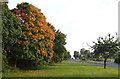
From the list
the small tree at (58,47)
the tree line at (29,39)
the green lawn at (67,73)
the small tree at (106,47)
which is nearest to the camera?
the green lawn at (67,73)

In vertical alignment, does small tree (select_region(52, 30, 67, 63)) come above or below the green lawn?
above

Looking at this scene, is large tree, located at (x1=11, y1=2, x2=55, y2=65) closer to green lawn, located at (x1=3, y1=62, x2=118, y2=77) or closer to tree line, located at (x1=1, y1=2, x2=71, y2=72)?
tree line, located at (x1=1, y1=2, x2=71, y2=72)

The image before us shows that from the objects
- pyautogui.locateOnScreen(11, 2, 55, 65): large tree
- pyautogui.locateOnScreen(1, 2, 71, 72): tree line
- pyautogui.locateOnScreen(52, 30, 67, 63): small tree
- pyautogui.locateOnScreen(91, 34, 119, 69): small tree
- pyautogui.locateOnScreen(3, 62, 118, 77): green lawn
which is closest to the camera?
pyautogui.locateOnScreen(3, 62, 118, 77): green lawn

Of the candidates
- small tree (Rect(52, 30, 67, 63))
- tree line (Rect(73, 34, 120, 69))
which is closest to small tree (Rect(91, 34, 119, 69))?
tree line (Rect(73, 34, 120, 69))

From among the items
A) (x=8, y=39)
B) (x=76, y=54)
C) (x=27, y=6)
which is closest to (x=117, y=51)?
(x=27, y=6)

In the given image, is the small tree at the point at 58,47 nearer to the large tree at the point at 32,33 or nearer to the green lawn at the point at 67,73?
the large tree at the point at 32,33

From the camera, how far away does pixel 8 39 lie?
13.8 metres

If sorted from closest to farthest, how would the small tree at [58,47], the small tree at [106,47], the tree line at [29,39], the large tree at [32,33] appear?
the tree line at [29,39] < the large tree at [32,33] < the small tree at [106,47] < the small tree at [58,47]

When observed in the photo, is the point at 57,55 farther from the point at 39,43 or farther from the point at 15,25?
the point at 15,25

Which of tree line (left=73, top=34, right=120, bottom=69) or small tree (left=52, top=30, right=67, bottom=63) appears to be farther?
small tree (left=52, top=30, right=67, bottom=63)

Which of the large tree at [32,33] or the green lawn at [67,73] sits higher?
the large tree at [32,33]

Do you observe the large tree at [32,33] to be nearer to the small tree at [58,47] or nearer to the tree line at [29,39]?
the tree line at [29,39]

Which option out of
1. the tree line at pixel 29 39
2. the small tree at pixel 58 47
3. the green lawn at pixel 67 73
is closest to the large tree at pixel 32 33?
the tree line at pixel 29 39

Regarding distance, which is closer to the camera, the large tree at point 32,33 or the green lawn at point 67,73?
the green lawn at point 67,73
